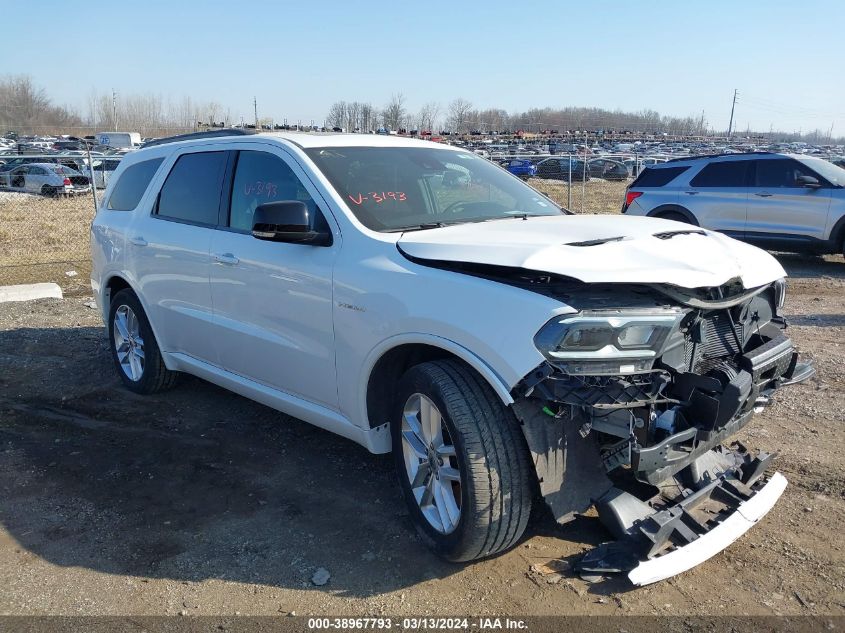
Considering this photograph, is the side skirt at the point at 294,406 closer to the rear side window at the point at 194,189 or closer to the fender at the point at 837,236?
the rear side window at the point at 194,189

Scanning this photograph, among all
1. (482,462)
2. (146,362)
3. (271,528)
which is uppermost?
(482,462)

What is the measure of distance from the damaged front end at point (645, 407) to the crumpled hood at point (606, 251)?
8cm

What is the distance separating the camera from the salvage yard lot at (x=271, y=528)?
309 cm

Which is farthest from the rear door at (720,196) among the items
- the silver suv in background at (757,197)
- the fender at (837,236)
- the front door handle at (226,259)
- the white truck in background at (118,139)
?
the white truck in background at (118,139)

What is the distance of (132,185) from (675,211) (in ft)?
31.1

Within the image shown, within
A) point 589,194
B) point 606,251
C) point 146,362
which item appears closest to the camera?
point 606,251

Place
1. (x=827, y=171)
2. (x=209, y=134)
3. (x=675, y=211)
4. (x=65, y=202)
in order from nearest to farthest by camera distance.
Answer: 1. (x=209, y=134)
2. (x=827, y=171)
3. (x=675, y=211)
4. (x=65, y=202)

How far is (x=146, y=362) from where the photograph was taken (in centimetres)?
559

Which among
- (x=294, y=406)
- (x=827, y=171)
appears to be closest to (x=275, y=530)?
(x=294, y=406)

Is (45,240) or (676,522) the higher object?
(676,522)

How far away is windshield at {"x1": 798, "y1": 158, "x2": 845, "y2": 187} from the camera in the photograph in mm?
11242

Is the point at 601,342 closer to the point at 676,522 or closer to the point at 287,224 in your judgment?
the point at 676,522

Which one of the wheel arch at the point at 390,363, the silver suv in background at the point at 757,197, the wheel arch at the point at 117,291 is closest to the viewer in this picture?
the wheel arch at the point at 390,363

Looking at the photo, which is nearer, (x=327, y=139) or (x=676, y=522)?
(x=676, y=522)
